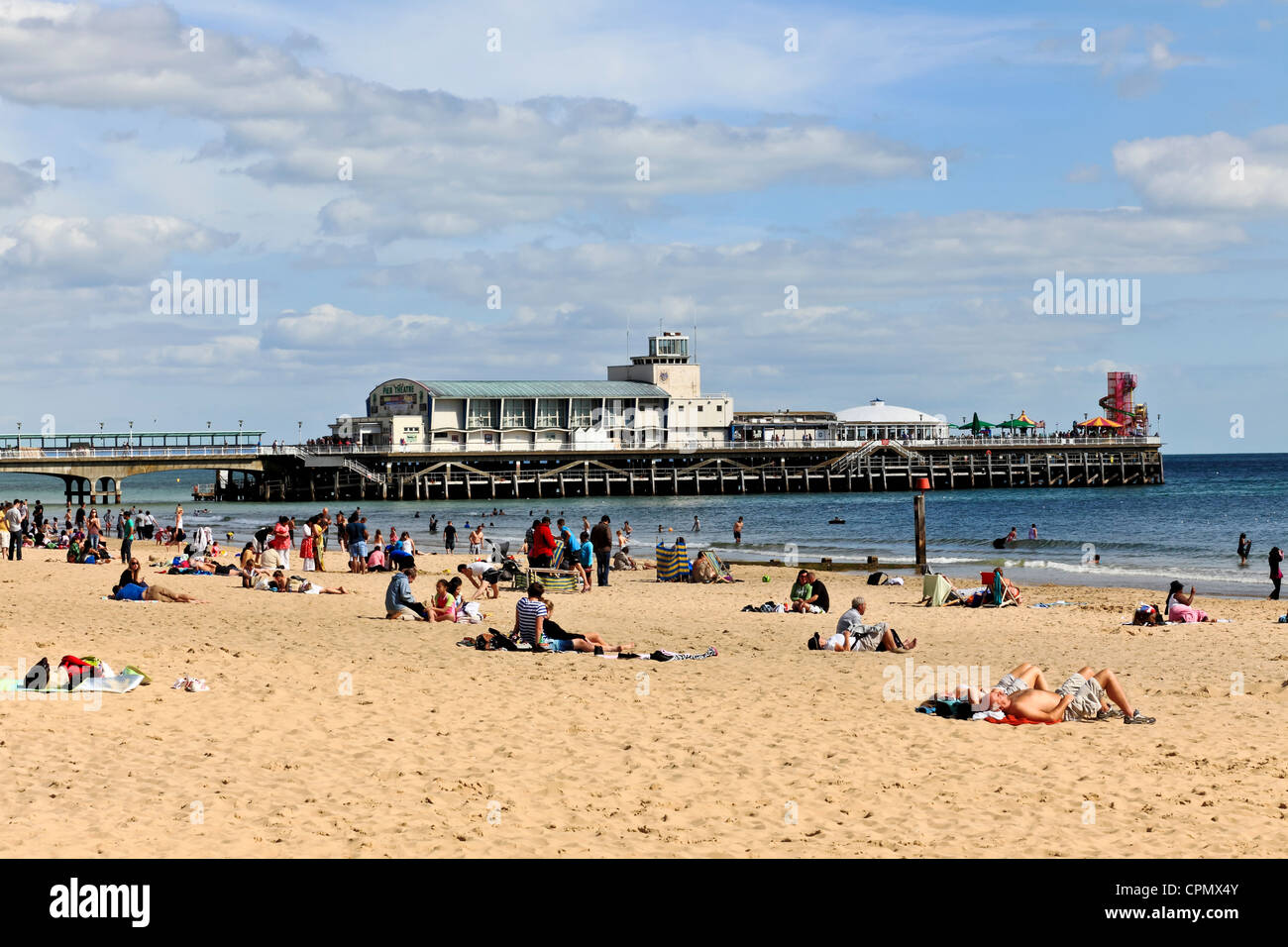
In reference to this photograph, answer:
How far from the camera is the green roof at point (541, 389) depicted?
78.9 metres

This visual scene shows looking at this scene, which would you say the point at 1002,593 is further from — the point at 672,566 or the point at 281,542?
the point at 281,542

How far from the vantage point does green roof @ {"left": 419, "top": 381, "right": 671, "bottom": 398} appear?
78.9 metres

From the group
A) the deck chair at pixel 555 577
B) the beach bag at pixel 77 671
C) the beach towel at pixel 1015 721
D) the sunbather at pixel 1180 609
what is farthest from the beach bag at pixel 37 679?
the sunbather at pixel 1180 609

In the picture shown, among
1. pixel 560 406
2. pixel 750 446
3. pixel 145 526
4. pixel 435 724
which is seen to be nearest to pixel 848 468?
pixel 750 446

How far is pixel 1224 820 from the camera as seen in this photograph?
292 inches

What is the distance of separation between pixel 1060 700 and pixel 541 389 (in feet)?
237

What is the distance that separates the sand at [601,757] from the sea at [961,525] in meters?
16.0

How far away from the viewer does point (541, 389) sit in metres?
81.4

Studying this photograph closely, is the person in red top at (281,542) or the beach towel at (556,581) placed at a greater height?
the person in red top at (281,542)

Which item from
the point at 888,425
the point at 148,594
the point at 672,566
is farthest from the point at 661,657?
the point at 888,425

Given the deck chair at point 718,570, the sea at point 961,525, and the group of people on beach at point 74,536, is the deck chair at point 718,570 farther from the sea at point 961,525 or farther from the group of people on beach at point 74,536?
the group of people on beach at point 74,536

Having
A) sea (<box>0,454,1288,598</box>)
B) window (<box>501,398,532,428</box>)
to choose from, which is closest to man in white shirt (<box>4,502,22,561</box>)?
sea (<box>0,454,1288,598</box>)
